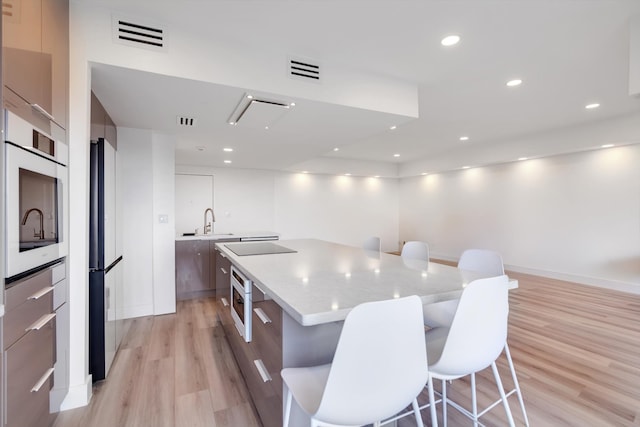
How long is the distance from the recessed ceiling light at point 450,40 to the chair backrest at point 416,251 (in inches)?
65.8

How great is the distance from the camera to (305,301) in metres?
1.20

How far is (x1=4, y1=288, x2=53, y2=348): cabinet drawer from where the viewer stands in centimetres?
120

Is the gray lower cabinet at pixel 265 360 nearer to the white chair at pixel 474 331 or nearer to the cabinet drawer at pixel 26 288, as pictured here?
the white chair at pixel 474 331

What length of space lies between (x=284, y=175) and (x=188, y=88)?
188 inches

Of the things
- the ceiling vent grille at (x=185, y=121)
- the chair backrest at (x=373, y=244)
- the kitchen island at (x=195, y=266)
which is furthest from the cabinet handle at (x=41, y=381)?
the kitchen island at (x=195, y=266)

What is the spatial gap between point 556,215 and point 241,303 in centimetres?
573

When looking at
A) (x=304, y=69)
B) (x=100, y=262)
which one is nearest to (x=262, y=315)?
(x=100, y=262)

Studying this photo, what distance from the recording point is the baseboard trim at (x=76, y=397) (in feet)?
6.15

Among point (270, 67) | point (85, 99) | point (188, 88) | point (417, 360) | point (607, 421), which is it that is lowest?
point (607, 421)

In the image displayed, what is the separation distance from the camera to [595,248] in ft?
15.6

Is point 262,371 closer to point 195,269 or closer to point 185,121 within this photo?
point 185,121

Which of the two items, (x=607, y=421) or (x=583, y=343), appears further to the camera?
(x=583, y=343)

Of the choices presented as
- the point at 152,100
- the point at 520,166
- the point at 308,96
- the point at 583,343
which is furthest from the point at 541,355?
the point at 520,166

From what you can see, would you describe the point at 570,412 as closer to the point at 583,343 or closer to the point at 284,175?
the point at 583,343
